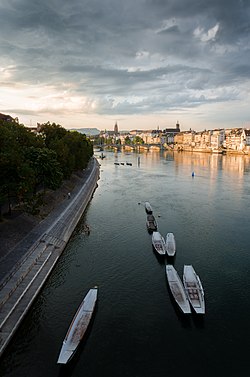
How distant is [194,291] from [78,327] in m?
10.1

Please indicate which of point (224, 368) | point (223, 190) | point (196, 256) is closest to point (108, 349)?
point (224, 368)

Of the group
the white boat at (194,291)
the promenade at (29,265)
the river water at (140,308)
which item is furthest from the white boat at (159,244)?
the promenade at (29,265)

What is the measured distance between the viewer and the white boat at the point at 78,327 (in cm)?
1933

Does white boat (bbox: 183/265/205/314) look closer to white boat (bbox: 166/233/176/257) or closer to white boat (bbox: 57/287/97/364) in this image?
white boat (bbox: 166/233/176/257)

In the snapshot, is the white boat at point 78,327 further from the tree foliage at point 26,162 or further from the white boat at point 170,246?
the tree foliage at point 26,162

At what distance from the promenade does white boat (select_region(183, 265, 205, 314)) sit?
12482mm

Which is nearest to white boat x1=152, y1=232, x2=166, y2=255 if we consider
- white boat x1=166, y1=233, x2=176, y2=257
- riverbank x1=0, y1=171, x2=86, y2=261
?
white boat x1=166, y1=233, x2=176, y2=257

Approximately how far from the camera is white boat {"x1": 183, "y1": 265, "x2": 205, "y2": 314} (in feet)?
79.8

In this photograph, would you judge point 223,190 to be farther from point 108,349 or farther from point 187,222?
point 108,349

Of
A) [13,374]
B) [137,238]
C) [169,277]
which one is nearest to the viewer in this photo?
[13,374]

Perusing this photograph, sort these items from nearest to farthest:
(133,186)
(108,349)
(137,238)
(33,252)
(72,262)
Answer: (108,349), (33,252), (72,262), (137,238), (133,186)

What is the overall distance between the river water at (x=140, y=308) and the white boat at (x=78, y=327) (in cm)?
71

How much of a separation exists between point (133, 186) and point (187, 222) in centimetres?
3504

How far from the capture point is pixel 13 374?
18406mm
